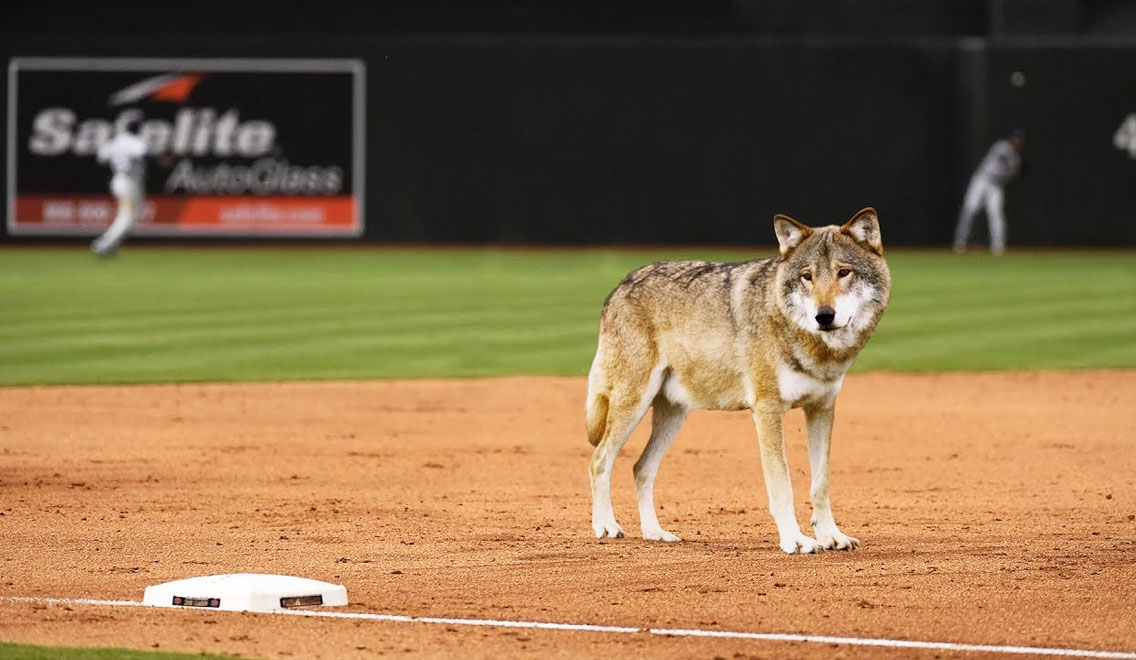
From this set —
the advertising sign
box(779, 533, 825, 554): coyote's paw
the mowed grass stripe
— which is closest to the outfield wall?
the advertising sign

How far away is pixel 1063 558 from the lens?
8219 millimetres

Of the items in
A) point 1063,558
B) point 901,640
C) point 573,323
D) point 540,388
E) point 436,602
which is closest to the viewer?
point 901,640

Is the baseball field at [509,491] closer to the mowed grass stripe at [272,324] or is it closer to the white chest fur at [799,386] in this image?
the mowed grass stripe at [272,324]

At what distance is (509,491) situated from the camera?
1040cm

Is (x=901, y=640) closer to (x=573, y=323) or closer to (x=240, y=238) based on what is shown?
(x=573, y=323)

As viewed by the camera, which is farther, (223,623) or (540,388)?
(540,388)

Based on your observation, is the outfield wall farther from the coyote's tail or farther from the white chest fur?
the white chest fur

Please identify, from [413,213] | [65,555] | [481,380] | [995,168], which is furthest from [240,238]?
[65,555]

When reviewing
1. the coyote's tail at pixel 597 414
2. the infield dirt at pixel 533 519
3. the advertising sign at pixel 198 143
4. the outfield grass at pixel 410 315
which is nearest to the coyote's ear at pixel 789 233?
the coyote's tail at pixel 597 414

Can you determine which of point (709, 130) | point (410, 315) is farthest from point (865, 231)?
point (709, 130)

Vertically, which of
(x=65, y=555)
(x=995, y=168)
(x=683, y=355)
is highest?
(x=995, y=168)

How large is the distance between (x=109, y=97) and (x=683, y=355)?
26128 mm

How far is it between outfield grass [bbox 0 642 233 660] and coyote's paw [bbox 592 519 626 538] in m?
2.75

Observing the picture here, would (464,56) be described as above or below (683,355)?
above
